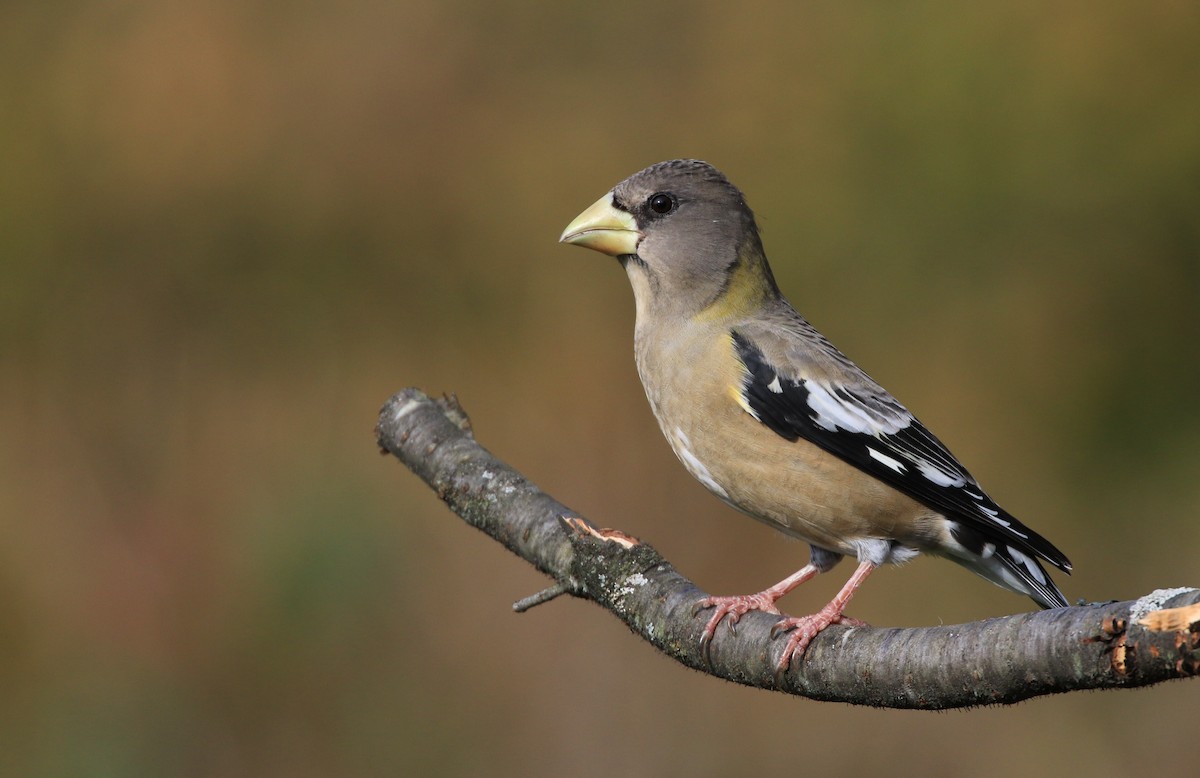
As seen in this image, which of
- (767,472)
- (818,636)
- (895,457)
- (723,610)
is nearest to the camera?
(818,636)

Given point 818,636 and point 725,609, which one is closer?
point 818,636

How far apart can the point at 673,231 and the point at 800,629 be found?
1.93m

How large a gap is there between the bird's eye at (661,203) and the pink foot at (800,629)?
6.19 ft

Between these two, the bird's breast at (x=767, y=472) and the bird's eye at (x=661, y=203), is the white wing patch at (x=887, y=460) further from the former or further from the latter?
the bird's eye at (x=661, y=203)

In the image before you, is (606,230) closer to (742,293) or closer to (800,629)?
(742,293)

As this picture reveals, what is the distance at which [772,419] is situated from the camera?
13.3ft

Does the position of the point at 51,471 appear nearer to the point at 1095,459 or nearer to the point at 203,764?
the point at 203,764

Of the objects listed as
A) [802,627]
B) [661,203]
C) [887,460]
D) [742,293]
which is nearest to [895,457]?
[887,460]

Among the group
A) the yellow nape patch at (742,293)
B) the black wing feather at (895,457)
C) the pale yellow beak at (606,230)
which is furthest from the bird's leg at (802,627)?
the pale yellow beak at (606,230)

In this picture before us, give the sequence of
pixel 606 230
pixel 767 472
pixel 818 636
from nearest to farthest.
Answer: pixel 818 636 → pixel 767 472 → pixel 606 230

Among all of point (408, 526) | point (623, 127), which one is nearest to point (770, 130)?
point (623, 127)

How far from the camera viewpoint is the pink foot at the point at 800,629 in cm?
321

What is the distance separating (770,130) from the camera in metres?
9.16

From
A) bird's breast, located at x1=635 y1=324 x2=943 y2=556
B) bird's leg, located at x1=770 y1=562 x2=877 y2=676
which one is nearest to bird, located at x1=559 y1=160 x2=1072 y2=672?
bird's breast, located at x1=635 y1=324 x2=943 y2=556
